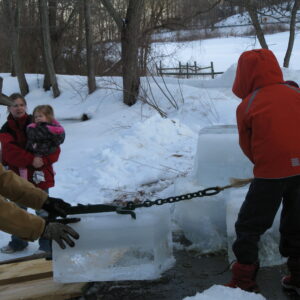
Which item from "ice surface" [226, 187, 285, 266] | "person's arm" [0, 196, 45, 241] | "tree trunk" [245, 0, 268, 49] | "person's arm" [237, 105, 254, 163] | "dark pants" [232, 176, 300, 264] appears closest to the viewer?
"person's arm" [0, 196, 45, 241]

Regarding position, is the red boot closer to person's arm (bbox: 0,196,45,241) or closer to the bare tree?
person's arm (bbox: 0,196,45,241)

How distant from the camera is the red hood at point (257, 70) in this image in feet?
9.02

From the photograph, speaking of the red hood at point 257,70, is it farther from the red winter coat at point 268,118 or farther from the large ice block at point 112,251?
the large ice block at point 112,251

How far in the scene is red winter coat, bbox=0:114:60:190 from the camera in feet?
12.3

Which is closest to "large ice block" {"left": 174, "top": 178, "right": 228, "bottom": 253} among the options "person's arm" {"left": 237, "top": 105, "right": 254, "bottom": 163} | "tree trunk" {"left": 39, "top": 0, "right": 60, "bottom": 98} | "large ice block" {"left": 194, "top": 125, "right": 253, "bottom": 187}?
"large ice block" {"left": 194, "top": 125, "right": 253, "bottom": 187}

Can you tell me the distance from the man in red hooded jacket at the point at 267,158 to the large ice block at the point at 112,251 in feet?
1.88

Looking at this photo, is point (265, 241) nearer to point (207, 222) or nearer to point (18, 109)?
point (207, 222)

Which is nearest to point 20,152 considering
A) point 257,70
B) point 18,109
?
point 18,109

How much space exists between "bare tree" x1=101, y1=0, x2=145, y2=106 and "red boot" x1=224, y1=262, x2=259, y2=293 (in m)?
10.2

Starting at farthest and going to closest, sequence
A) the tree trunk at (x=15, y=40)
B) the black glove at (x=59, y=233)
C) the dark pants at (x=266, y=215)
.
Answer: the tree trunk at (x=15, y=40) → the dark pants at (x=266, y=215) → the black glove at (x=59, y=233)

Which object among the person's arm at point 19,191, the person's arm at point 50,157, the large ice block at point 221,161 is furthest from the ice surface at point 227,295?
the person's arm at point 50,157

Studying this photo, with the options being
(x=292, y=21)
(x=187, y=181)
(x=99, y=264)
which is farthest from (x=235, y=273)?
(x=292, y=21)

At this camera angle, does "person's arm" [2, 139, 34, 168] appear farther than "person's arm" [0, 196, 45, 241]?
Yes

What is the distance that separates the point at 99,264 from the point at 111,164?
3805 millimetres
